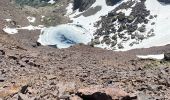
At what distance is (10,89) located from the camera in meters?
19.8

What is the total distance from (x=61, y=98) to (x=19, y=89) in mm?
2802

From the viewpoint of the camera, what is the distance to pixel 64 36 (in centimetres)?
9625

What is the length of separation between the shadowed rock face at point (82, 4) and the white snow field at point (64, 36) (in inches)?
824

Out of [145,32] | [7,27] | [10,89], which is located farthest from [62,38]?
[10,89]

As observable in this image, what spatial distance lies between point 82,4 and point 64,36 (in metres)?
37.4

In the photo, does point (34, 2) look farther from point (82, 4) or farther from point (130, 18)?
point (130, 18)

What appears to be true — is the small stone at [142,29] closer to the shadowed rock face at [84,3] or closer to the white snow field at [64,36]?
the white snow field at [64,36]

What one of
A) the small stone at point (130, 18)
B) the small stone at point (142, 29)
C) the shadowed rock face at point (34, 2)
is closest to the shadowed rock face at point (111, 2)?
the small stone at point (130, 18)

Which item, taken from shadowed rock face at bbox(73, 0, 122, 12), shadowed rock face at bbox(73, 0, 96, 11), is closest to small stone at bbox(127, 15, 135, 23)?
shadowed rock face at bbox(73, 0, 122, 12)

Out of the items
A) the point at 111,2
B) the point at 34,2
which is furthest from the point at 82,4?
the point at 34,2

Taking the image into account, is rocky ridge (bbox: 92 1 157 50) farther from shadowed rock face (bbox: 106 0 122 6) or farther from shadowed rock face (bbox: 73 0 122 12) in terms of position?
shadowed rock face (bbox: 73 0 122 12)

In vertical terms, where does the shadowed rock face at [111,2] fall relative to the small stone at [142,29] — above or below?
above

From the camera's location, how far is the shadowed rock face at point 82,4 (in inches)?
5015

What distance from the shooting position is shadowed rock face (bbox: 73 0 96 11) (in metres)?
127
